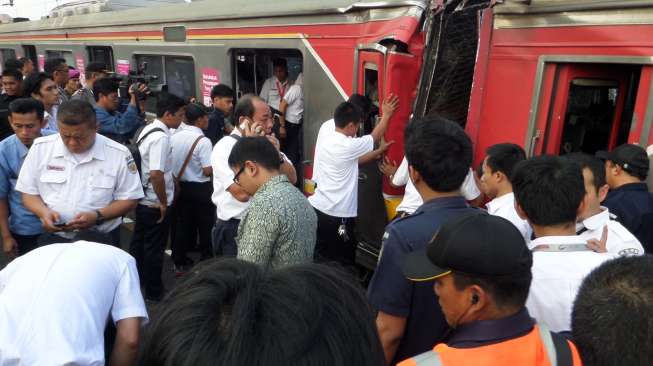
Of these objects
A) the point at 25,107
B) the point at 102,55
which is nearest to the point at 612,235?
the point at 25,107

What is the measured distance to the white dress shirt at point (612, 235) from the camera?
1878 mm

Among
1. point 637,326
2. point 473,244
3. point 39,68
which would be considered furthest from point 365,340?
point 39,68

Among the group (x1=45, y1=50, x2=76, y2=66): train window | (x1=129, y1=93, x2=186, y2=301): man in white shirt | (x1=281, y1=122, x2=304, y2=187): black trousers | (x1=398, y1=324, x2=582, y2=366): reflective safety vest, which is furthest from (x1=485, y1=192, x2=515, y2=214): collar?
(x1=45, y1=50, x2=76, y2=66): train window

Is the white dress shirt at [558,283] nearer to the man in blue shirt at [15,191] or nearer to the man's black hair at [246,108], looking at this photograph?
the man's black hair at [246,108]

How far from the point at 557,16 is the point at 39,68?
1015 cm

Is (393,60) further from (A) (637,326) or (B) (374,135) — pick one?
(A) (637,326)

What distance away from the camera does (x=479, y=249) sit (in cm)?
113

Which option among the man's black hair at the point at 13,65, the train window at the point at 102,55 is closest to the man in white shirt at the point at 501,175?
the man's black hair at the point at 13,65

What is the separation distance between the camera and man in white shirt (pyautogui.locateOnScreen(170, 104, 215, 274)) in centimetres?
389

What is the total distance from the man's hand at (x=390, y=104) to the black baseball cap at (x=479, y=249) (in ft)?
7.42

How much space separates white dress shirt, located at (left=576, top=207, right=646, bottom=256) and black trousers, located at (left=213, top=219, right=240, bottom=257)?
186 centimetres

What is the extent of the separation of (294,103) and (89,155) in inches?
115

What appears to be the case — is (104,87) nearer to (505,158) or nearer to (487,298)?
(505,158)

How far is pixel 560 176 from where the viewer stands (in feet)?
5.22
